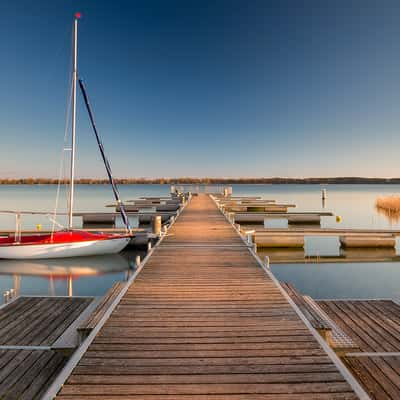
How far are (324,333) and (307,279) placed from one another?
788 cm

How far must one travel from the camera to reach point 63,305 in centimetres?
750

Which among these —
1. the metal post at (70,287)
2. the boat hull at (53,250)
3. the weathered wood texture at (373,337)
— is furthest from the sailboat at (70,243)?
the weathered wood texture at (373,337)

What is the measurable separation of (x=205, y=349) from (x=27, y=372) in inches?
114

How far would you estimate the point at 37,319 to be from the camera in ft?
21.8

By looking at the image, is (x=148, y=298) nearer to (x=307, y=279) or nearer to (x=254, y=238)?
(x=307, y=279)

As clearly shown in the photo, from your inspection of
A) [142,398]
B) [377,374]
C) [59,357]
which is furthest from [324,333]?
[59,357]

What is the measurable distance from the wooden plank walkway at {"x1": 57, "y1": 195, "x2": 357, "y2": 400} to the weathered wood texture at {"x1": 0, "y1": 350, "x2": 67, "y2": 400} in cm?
126

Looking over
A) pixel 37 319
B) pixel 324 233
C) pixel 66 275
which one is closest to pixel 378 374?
pixel 37 319

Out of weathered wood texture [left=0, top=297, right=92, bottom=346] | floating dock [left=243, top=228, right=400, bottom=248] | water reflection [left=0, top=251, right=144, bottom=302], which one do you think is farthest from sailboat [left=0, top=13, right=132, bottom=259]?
floating dock [left=243, top=228, right=400, bottom=248]

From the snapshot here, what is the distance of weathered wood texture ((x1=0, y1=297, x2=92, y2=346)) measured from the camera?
5.70m

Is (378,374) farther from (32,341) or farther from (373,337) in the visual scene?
(32,341)

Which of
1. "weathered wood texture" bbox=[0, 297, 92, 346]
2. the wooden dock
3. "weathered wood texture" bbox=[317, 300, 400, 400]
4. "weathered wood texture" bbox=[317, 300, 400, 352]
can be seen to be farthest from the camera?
"weathered wood texture" bbox=[0, 297, 92, 346]

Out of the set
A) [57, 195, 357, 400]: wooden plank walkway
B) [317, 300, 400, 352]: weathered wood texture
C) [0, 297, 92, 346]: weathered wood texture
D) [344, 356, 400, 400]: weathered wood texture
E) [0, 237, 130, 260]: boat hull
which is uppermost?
[57, 195, 357, 400]: wooden plank walkway

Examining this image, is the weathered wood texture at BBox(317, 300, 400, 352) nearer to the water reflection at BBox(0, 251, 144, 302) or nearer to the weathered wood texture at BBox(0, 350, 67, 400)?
the weathered wood texture at BBox(0, 350, 67, 400)
